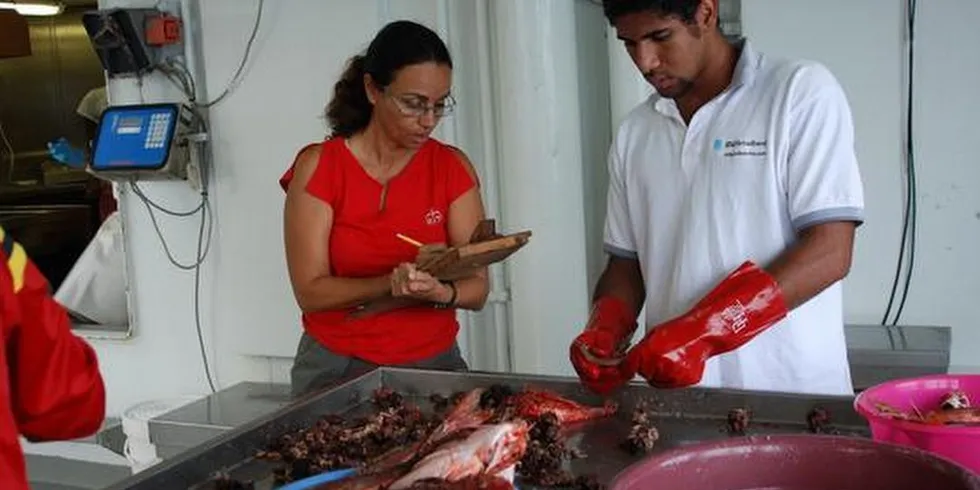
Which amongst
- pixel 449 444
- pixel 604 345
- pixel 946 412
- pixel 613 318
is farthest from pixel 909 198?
pixel 449 444

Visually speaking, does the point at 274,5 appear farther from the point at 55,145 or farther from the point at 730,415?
the point at 730,415

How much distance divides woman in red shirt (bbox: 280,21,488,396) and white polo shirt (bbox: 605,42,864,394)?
596 millimetres

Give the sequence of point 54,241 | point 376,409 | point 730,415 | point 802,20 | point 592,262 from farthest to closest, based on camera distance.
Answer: point 54,241
point 592,262
point 802,20
point 376,409
point 730,415

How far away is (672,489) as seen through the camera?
1.19 m

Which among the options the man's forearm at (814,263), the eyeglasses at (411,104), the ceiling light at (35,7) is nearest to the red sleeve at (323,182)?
the eyeglasses at (411,104)

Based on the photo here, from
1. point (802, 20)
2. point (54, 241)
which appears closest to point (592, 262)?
point (802, 20)

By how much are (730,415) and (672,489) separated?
0.63 m

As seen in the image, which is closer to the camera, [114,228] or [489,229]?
[489,229]

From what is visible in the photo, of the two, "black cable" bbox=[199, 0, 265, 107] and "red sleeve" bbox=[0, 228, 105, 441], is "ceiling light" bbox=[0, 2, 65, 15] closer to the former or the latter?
"black cable" bbox=[199, 0, 265, 107]

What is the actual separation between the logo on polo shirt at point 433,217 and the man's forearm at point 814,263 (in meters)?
0.96

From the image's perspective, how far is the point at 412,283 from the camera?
7.69ft

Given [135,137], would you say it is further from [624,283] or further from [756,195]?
[756,195]

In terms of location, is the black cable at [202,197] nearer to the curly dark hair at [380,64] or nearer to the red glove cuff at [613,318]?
the curly dark hair at [380,64]

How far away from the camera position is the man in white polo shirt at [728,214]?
69.3 inches
